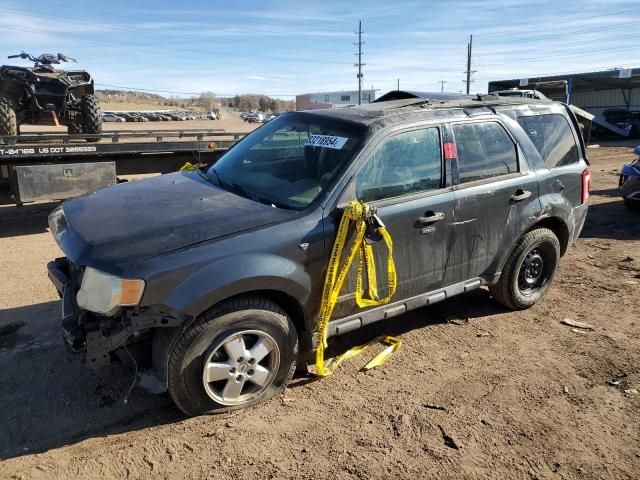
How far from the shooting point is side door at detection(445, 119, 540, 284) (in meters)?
3.98

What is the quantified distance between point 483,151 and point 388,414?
2224 mm

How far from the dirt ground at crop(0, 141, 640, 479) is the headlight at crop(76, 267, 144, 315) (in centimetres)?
81

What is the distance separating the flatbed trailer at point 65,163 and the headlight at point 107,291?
3.93 meters

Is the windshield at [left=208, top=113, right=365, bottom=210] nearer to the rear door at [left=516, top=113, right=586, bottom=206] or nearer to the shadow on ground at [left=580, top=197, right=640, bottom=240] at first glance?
the rear door at [left=516, top=113, right=586, bottom=206]

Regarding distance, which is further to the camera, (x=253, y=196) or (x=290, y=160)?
(x=290, y=160)

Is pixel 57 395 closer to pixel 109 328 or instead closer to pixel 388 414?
pixel 109 328

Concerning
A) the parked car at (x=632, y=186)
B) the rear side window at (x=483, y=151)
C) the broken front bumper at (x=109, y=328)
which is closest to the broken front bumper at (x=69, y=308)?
the broken front bumper at (x=109, y=328)

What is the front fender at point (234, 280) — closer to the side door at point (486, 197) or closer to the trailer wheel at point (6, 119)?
the side door at point (486, 197)

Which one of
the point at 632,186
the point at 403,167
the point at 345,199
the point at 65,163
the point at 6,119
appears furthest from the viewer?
the point at 6,119

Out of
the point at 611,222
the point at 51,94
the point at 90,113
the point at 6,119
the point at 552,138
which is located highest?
the point at 51,94

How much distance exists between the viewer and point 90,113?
34.7 feet

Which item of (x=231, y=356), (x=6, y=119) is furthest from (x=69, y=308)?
(x=6, y=119)

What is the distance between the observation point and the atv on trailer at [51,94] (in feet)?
34.0

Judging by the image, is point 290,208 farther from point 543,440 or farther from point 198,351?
point 543,440
